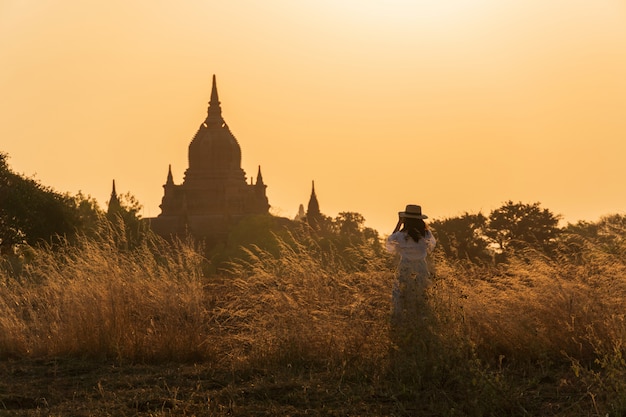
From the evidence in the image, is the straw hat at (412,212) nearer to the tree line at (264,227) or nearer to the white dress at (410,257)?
the white dress at (410,257)

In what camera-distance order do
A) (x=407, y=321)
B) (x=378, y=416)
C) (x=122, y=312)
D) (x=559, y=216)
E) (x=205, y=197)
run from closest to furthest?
(x=378, y=416) < (x=407, y=321) < (x=122, y=312) < (x=559, y=216) < (x=205, y=197)

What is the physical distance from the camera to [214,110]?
99438mm

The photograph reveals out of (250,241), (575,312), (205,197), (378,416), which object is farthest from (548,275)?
(205,197)

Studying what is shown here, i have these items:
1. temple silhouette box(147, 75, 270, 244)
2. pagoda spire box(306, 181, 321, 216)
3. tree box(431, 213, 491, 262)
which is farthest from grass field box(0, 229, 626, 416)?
pagoda spire box(306, 181, 321, 216)

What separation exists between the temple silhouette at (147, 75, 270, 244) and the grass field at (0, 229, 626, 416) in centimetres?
A: 7678

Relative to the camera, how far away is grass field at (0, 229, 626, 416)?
8.91m

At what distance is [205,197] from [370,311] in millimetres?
82840

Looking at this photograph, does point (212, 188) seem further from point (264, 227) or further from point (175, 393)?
point (175, 393)

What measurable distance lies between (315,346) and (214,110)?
8946 cm

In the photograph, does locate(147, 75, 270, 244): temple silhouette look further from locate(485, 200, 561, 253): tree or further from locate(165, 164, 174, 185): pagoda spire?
locate(485, 200, 561, 253): tree

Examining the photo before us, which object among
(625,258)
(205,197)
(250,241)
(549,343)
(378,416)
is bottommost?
(378,416)

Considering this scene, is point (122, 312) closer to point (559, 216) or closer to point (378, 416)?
point (378, 416)

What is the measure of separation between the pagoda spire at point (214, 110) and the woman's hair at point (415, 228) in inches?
3456

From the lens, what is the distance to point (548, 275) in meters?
11.5
